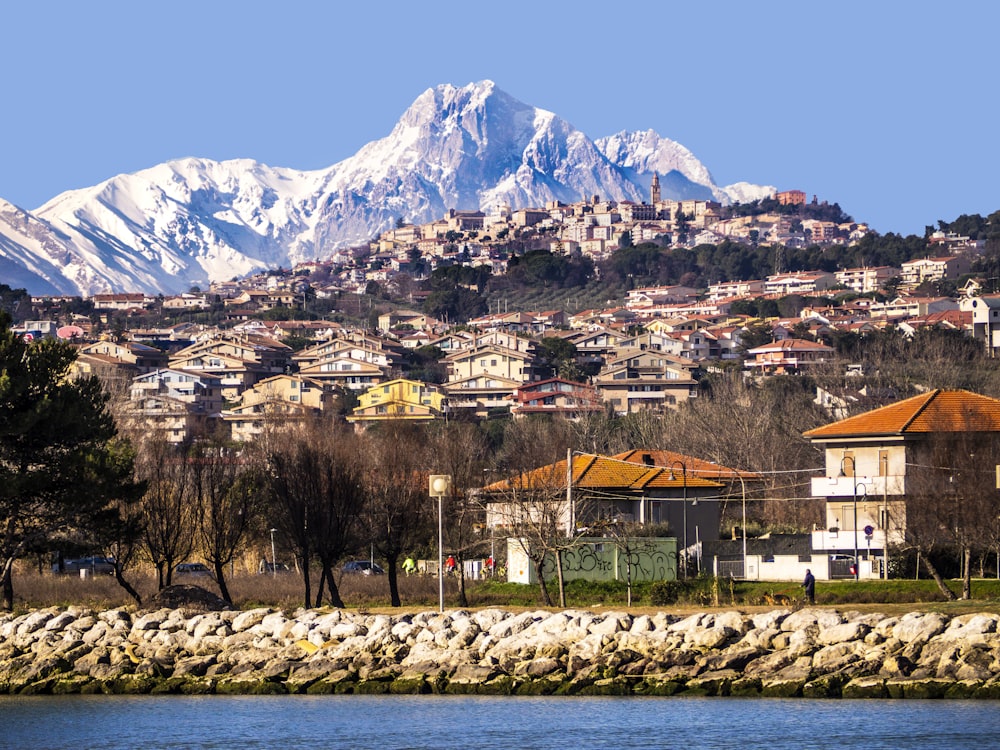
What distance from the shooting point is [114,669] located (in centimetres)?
3494

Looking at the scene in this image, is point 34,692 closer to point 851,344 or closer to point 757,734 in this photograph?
point 757,734

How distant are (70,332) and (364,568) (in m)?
125

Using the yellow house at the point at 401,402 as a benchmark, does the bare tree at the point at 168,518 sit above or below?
below

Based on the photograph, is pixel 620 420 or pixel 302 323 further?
pixel 302 323

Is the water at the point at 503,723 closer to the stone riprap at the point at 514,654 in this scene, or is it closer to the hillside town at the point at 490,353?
the stone riprap at the point at 514,654

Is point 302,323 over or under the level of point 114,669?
over

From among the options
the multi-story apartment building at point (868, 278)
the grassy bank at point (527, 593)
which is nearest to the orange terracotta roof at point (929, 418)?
the grassy bank at point (527, 593)

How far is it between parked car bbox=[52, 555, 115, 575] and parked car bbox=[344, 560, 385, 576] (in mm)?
6500

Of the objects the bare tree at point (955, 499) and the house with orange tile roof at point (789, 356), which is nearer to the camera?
the bare tree at point (955, 499)

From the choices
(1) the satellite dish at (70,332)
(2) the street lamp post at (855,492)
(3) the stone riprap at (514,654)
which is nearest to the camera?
(3) the stone riprap at (514,654)

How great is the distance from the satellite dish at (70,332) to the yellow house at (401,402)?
43.7 m

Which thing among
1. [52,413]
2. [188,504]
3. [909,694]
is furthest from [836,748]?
[188,504]

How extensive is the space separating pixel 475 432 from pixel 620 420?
25.2ft

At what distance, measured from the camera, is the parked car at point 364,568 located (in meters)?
53.7
